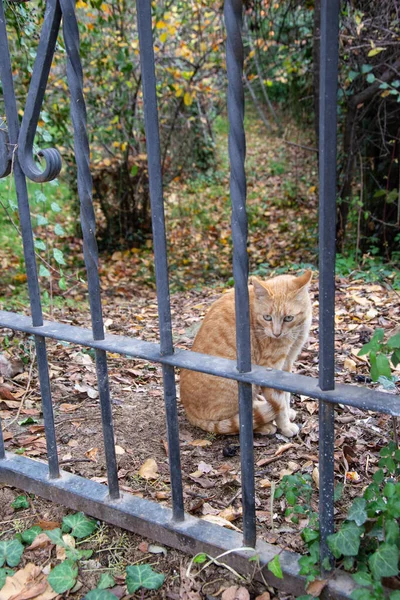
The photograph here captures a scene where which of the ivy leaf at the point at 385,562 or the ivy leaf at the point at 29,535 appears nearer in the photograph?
the ivy leaf at the point at 385,562

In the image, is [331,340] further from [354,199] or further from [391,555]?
[354,199]

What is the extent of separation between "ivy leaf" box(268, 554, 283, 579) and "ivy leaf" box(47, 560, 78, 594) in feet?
2.05

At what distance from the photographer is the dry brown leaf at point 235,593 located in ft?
5.19

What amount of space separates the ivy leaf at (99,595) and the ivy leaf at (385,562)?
2.52 feet

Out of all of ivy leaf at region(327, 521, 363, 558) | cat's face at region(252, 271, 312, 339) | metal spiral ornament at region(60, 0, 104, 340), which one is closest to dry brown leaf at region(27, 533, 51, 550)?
metal spiral ornament at region(60, 0, 104, 340)

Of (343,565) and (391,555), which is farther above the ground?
(391,555)

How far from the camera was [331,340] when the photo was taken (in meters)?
1.33

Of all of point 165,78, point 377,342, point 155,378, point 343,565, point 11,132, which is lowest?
point 155,378

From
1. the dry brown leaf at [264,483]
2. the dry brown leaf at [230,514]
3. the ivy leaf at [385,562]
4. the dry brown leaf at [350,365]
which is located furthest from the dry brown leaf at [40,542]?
the dry brown leaf at [350,365]

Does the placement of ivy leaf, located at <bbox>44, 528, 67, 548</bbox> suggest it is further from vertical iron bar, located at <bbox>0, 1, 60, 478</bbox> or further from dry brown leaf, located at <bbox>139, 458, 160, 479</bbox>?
dry brown leaf, located at <bbox>139, 458, 160, 479</bbox>

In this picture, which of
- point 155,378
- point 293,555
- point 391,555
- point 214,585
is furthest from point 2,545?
point 155,378

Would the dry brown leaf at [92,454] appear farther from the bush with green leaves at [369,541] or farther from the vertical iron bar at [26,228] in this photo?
the bush with green leaves at [369,541]

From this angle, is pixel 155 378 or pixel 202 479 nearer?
pixel 202 479

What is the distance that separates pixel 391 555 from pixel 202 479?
1.15 meters
